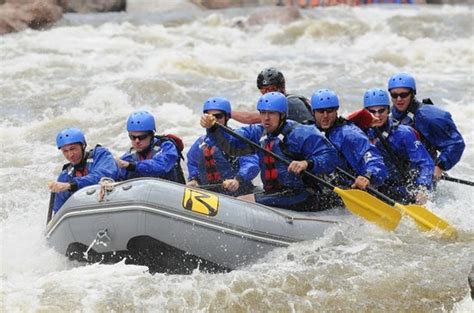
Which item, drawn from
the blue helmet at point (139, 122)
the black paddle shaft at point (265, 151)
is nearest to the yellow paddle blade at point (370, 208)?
the black paddle shaft at point (265, 151)

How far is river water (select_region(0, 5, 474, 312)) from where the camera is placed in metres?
5.39

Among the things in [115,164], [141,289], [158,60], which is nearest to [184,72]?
Answer: [158,60]

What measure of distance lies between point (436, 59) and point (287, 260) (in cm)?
1333

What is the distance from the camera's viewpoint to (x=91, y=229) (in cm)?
556

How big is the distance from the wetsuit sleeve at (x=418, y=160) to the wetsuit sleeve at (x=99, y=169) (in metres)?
2.51

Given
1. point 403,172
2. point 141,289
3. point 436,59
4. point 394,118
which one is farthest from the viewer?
point 436,59

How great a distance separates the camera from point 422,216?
6.63 m

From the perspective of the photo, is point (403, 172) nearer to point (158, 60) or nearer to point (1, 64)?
point (158, 60)

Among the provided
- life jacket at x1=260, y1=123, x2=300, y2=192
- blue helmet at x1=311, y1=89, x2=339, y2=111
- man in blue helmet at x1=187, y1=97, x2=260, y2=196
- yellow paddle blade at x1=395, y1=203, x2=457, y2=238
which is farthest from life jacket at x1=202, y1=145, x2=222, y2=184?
yellow paddle blade at x1=395, y1=203, x2=457, y2=238

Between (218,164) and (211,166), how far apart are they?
6 cm

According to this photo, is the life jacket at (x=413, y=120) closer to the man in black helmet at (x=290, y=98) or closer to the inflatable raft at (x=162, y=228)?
the man in black helmet at (x=290, y=98)

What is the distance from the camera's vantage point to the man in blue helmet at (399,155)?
6.90 meters

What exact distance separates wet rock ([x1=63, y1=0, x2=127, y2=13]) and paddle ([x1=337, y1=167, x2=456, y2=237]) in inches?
815

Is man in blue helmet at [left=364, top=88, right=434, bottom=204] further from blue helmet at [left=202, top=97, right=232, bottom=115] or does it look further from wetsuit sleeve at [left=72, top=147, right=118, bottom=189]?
wetsuit sleeve at [left=72, top=147, right=118, bottom=189]
